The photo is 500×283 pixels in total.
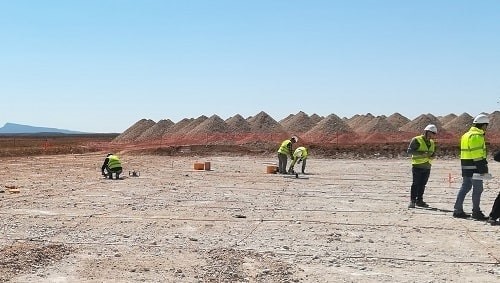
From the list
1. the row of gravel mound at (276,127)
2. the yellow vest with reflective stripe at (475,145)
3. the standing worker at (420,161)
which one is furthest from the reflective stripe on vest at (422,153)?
the row of gravel mound at (276,127)

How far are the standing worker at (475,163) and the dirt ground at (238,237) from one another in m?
0.41

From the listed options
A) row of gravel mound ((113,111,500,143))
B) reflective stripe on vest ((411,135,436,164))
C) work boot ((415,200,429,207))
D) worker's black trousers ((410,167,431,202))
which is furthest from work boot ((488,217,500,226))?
row of gravel mound ((113,111,500,143))

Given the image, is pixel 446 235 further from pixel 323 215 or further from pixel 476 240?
pixel 323 215

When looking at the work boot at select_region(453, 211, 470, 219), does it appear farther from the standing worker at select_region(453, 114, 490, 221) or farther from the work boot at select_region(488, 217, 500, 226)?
the work boot at select_region(488, 217, 500, 226)

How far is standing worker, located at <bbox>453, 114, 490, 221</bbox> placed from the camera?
10203mm

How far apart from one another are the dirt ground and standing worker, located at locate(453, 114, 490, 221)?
0.41 meters

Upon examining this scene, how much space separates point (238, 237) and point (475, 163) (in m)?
4.72

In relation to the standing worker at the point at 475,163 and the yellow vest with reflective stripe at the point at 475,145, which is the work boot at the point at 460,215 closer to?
the standing worker at the point at 475,163

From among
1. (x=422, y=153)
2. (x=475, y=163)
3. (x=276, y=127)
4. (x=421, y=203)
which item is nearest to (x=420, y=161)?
(x=422, y=153)

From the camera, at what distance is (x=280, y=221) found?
1001 cm

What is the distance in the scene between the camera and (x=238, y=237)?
852 cm

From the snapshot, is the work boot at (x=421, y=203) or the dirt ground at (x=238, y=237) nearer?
the dirt ground at (x=238, y=237)

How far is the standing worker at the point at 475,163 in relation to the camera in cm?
1020

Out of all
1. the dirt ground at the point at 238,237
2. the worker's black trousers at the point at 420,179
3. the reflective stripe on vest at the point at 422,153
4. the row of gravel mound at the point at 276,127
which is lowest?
the dirt ground at the point at 238,237
